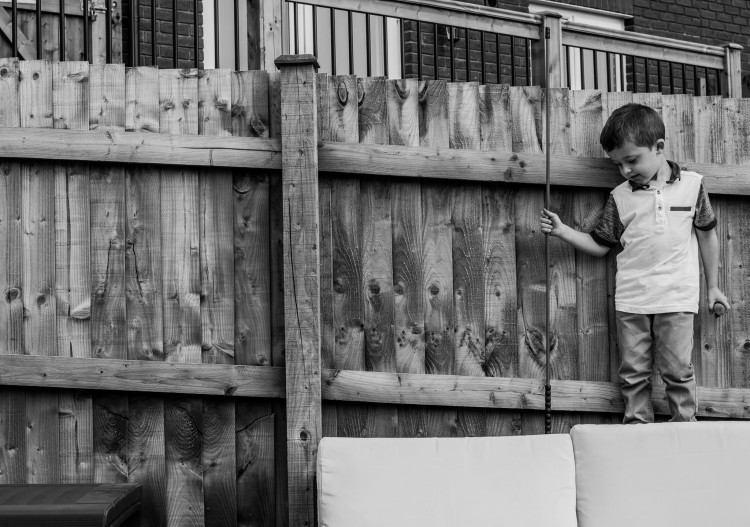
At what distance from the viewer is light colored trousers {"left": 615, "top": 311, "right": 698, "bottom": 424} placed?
12.8ft

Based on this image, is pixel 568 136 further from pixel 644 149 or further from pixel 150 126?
pixel 150 126

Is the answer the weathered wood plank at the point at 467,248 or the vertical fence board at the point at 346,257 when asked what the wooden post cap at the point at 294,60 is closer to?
the vertical fence board at the point at 346,257

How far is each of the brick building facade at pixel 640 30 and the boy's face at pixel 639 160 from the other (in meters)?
3.90

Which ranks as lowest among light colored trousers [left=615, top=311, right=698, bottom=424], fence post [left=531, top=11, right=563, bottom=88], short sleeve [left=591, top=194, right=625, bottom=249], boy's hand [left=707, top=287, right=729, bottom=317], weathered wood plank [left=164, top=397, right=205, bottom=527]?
weathered wood plank [left=164, top=397, right=205, bottom=527]

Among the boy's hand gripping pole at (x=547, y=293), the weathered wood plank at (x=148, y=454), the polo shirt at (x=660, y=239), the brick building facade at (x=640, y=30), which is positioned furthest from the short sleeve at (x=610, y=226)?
the brick building facade at (x=640, y=30)

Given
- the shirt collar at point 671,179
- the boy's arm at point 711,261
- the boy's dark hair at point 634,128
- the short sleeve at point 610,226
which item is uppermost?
the boy's dark hair at point 634,128

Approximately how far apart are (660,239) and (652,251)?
6 centimetres

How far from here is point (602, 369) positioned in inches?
162

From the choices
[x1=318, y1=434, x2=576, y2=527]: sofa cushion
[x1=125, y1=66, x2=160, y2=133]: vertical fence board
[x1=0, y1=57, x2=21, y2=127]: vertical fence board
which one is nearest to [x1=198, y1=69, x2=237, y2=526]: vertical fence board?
[x1=125, y1=66, x2=160, y2=133]: vertical fence board

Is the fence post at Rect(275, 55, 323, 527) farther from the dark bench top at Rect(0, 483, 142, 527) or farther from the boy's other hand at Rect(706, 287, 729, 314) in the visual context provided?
the boy's other hand at Rect(706, 287, 729, 314)

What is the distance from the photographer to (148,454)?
3850 millimetres

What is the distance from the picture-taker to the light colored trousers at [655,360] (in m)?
3.91

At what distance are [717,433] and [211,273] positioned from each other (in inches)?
81.3

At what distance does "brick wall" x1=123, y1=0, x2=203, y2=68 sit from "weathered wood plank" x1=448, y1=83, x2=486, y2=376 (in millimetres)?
3139
